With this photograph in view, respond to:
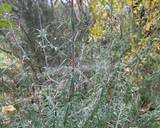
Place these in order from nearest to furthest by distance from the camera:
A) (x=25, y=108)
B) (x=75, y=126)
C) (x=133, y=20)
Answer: (x=75, y=126) < (x=25, y=108) < (x=133, y=20)

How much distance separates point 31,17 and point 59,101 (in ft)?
12.1

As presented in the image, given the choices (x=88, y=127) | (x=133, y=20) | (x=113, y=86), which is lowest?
(x=88, y=127)

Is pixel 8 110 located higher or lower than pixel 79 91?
lower

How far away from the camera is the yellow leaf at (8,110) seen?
2.74m

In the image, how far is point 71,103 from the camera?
7.97 ft

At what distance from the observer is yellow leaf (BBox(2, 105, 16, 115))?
274 cm

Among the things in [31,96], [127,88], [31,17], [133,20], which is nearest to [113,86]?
[127,88]

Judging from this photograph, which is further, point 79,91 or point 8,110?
point 8,110

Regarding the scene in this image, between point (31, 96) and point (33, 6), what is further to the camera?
point (33, 6)

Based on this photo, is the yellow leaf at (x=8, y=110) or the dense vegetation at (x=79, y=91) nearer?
the dense vegetation at (x=79, y=91)

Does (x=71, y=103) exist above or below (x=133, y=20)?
below

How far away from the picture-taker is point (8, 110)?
2783 millimetres

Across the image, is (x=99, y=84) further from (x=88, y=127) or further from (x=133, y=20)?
(x=133, y=20)

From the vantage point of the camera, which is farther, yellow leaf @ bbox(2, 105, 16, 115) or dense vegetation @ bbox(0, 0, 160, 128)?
yellow leaf @ bbox(2, 105, 16, 115)
